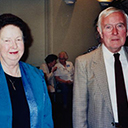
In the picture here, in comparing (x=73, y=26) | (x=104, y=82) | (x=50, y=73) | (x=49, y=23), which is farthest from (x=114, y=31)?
(x=73, y=26)

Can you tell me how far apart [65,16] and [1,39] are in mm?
5636

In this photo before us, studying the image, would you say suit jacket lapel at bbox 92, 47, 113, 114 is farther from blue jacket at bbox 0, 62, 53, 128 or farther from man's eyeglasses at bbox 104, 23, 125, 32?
blue jacket at bbox 0, 62, 53, 128

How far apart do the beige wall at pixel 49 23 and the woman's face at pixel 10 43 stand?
5205 millimetres

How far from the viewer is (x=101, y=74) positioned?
74.5 inches

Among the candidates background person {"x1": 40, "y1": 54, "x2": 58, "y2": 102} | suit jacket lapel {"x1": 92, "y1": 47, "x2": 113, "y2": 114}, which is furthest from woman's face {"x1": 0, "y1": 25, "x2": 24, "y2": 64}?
background person {"x1": 40, "y1": 54, "x2": 58, "y2": 102}

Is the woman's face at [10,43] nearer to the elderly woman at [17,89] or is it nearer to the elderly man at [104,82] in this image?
the elderly woman at [17,89]

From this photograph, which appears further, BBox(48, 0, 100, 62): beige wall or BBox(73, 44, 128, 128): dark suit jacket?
BBox(48, 0, 100, 62): beige wall

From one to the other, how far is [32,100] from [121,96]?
776mm

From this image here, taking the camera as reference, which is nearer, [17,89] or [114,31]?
[17,89]

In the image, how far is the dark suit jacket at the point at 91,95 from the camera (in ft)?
6.00

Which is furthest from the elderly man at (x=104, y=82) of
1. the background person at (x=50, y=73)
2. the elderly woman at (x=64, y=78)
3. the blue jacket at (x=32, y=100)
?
the elderly woman at (x=64, y=78)

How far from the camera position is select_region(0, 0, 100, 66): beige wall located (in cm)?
676

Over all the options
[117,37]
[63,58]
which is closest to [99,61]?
[117,37]

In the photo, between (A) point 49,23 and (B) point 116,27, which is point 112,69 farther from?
(A) point 49,23
